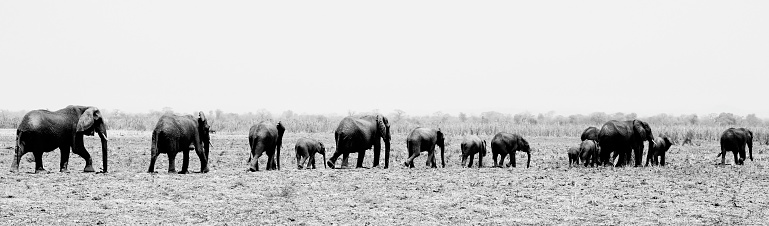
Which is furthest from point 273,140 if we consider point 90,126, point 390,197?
point 390,197

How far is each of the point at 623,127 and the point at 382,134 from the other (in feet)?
24.5

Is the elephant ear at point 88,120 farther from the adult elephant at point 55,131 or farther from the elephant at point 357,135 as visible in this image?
the elephant at point 357,135

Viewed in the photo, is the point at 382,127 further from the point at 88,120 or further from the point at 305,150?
the point at 88,120

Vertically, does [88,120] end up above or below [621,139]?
above

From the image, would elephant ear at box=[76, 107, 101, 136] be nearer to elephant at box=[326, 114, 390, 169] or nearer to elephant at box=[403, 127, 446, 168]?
elephant at box=[326, 114, 390, 169]

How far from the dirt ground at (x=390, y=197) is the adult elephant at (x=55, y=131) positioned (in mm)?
967

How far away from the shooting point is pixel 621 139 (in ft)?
88.7

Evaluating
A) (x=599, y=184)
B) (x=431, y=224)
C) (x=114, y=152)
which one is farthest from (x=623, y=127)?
(x=114, y=152)

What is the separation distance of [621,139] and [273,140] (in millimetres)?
10709

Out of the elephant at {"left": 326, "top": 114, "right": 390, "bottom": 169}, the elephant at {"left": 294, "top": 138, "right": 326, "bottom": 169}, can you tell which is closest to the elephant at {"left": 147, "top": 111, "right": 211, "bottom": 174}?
the elephant at {"left": 294, "top": 138, "right": 326, "bottom": 169}

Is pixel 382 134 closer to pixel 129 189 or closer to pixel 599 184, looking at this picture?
pixel 599 184

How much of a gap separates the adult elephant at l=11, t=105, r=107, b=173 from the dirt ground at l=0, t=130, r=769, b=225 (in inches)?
38.1

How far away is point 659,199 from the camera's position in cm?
1686

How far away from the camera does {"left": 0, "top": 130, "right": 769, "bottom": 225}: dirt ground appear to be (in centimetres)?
1424
